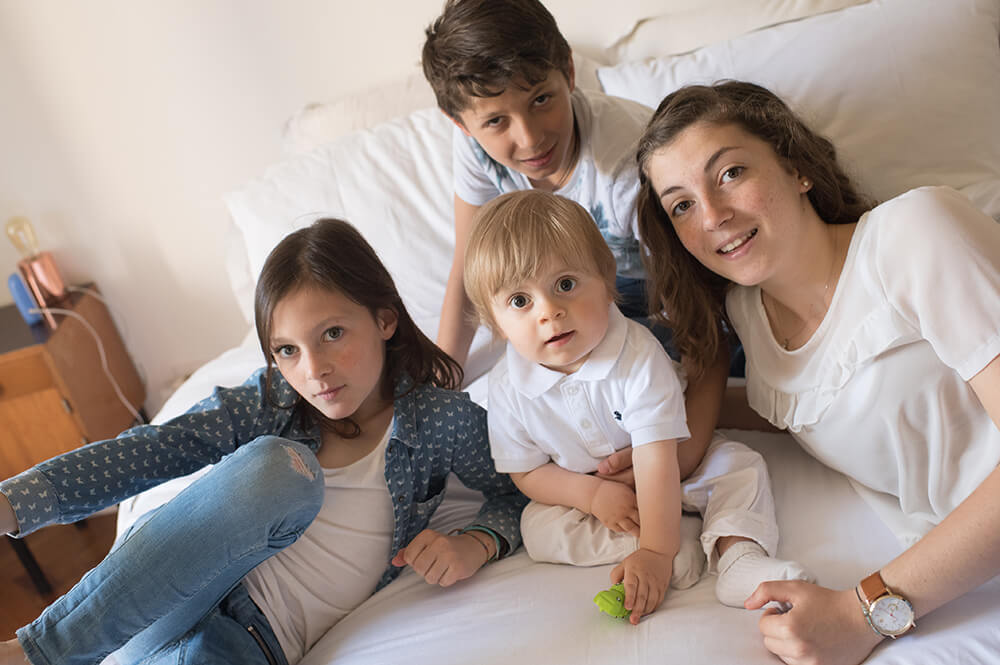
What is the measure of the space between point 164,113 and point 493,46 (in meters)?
1.31

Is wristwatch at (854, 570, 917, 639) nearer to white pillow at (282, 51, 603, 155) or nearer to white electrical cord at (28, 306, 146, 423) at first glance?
white pillow at (282, 51, 603, 155)

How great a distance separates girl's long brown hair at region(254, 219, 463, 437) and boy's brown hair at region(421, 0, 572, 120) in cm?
29

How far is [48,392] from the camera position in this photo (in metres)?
1.97

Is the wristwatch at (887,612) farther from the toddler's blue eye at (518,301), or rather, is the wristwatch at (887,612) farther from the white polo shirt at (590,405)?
the toddler's blue eye at (518,301)

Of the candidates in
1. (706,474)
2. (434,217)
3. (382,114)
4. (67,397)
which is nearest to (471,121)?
(434,217)

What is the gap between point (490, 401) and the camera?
1.18m

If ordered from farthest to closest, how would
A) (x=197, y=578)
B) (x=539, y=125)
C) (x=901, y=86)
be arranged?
(x=901, y=86) < (x=539, y=125) < (x=197, y=578)

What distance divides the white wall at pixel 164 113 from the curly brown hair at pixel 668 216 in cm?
90

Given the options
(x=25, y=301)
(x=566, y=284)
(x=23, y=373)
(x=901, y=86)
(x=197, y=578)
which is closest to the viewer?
(x=197, y=578)

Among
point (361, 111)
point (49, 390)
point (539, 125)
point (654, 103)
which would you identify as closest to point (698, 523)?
point (539, 125)

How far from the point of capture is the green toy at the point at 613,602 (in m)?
0.95

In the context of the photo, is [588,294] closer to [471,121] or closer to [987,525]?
[471,121]

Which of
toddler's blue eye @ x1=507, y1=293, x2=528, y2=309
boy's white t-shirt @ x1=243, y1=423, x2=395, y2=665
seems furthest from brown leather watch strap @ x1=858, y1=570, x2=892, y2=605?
boy's white t-shirt @ x1=243, y1=423, x2=395, y2=665

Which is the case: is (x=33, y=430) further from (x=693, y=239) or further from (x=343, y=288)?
(x=693, y=239)
